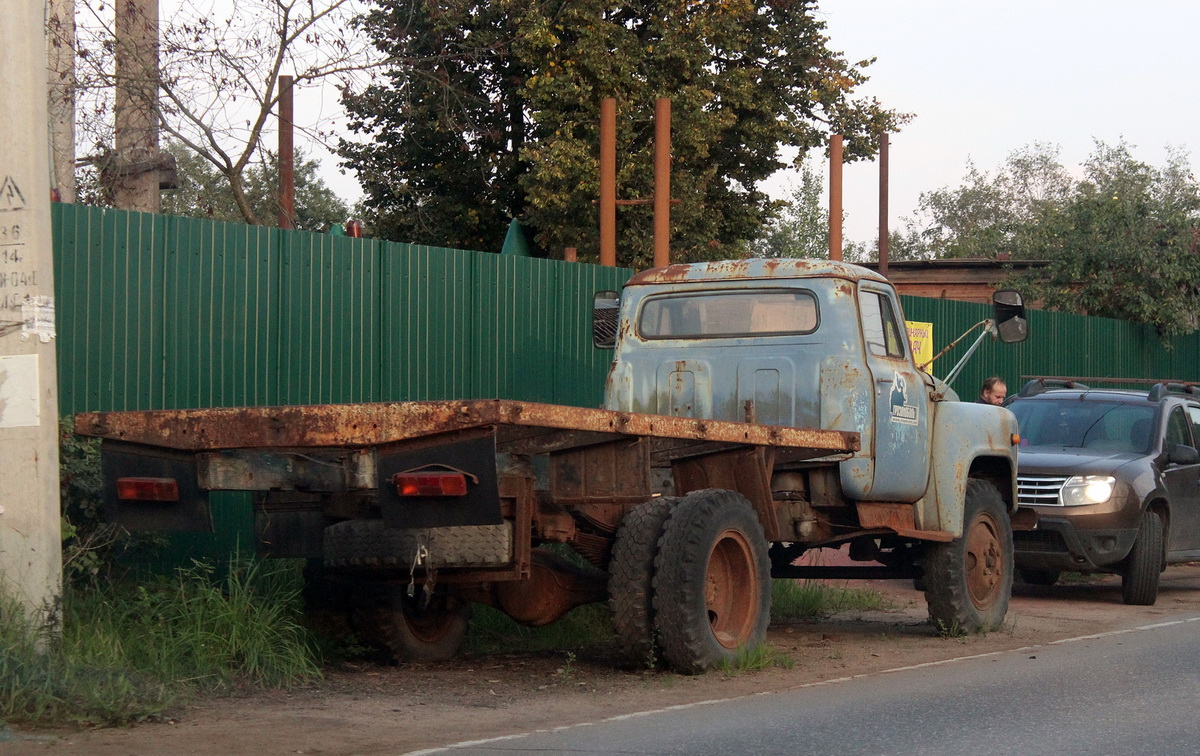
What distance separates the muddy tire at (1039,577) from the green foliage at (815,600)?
A: 198cm

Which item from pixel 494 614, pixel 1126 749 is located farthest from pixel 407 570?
pixel 1126 749

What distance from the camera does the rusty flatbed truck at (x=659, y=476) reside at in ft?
22.7

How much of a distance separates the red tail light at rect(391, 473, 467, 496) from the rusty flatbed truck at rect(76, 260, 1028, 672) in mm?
10

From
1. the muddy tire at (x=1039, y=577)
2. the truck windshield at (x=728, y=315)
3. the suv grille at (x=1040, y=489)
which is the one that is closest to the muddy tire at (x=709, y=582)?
the truck windshield at (x=728, y=315)

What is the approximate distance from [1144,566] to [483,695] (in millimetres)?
7073

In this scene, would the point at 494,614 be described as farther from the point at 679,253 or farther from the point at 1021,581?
the point at 679,253

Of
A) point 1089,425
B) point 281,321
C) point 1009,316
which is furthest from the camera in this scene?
point 1089,425

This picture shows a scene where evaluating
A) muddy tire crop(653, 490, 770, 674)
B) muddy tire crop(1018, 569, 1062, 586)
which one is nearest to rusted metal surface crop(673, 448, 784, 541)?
muddy tire crop(653, 490, 770, 674)

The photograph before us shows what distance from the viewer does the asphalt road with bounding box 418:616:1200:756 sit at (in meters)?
6.24

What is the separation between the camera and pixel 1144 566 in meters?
12.5

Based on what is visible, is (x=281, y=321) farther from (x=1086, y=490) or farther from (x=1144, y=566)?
(x=1144, y=566)

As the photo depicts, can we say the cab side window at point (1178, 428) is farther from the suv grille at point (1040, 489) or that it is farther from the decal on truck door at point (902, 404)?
the decal on truck door at point (902, 404)

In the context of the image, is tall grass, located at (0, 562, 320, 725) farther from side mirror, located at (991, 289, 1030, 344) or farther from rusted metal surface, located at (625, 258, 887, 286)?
side mirror, located at (991, 289, 1030, 344)

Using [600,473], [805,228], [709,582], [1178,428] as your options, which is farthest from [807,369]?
[805,228]
